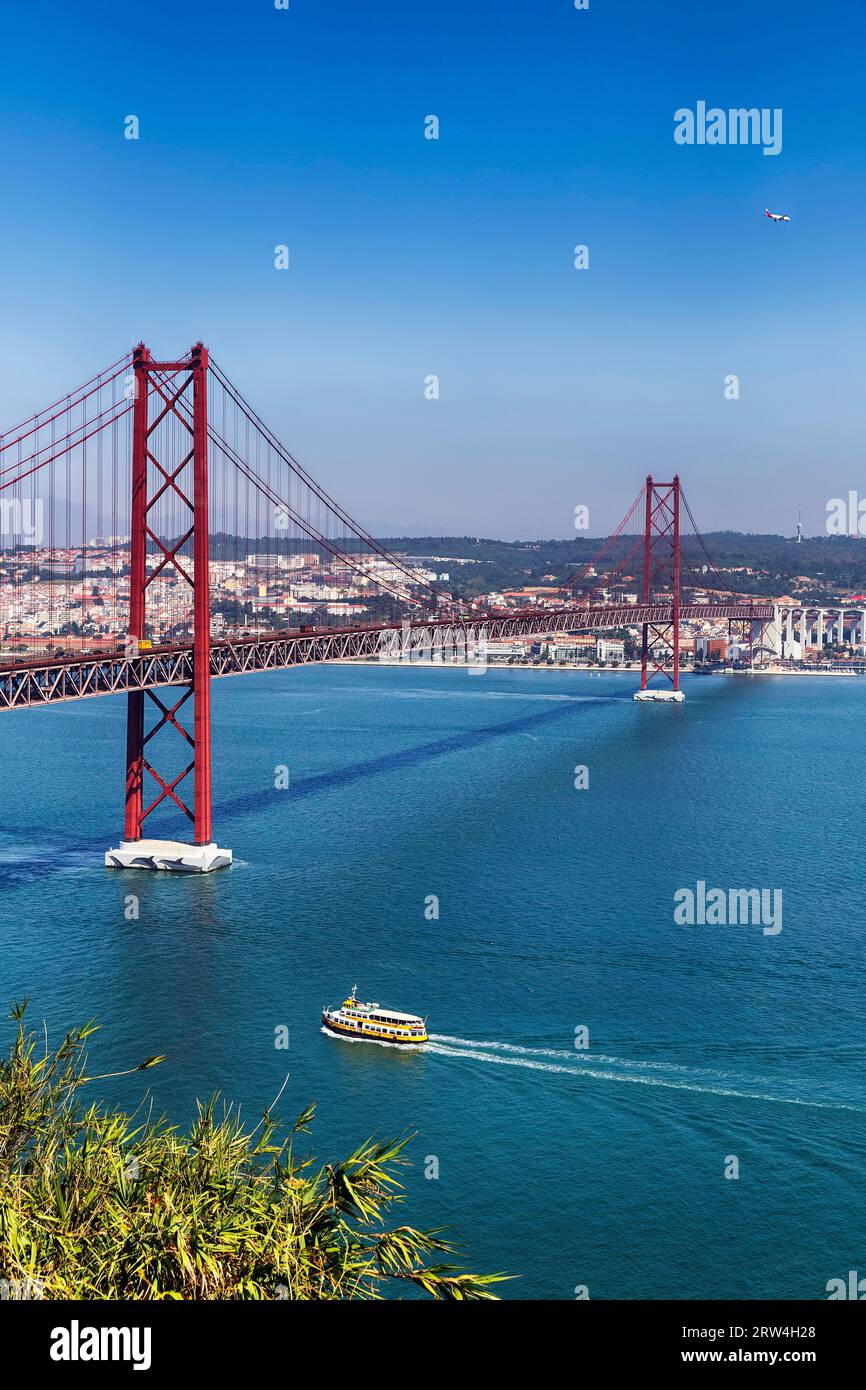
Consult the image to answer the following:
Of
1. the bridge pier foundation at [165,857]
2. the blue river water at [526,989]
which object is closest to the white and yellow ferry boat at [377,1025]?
the blue river water at [526,989]

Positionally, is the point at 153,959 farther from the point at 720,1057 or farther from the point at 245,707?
the point at 245,707

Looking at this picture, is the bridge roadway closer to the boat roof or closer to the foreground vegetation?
the boat roof

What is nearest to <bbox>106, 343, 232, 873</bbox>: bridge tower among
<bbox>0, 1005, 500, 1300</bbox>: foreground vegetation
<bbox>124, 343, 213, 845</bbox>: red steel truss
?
<bbox>124, 343, 213, 845</bbox>: red steel truss

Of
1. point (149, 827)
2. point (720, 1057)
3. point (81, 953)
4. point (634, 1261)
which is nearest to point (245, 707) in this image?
point (149, 827)

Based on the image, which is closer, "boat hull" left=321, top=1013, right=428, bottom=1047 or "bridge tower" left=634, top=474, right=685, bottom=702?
"boat hull" left=321, top=1013, right=428, bottom=1047

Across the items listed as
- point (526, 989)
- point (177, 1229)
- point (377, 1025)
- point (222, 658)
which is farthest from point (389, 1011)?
point (222, 658)

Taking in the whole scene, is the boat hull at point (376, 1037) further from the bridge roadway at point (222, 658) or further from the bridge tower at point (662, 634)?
the bridge tower at point (662, 634)

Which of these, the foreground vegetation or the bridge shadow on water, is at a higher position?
the foreground vegetation
